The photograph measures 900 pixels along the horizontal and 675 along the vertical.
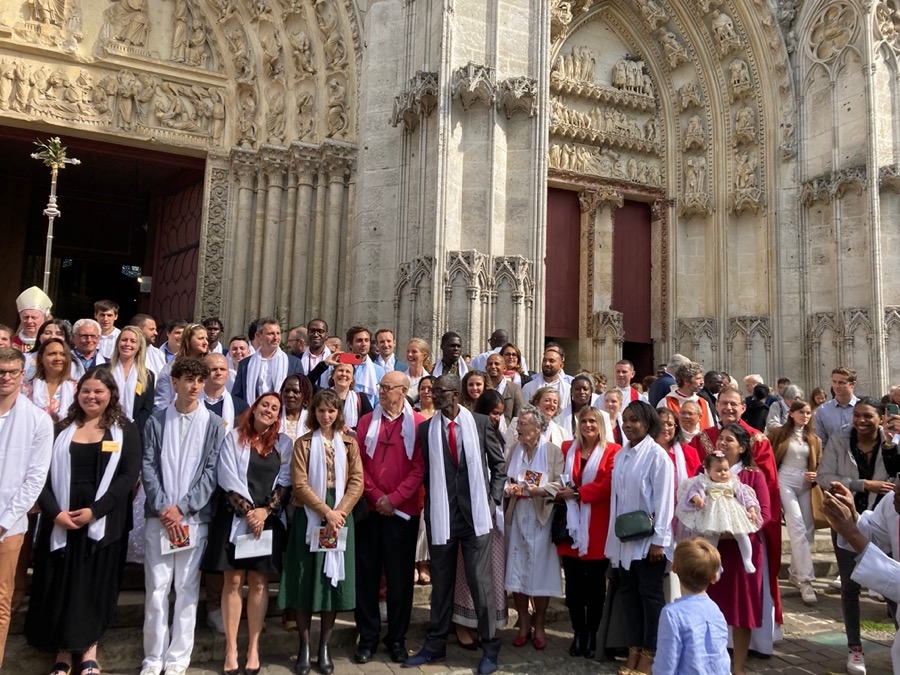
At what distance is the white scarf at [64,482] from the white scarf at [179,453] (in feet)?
1.00

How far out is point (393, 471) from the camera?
4.70 metres

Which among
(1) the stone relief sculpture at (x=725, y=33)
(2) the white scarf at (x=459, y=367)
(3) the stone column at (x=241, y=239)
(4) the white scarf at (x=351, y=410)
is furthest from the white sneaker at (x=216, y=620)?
(1) the stone relief sculpture at (x=725, y=33)

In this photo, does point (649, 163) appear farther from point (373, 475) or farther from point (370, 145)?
point (373, 475)

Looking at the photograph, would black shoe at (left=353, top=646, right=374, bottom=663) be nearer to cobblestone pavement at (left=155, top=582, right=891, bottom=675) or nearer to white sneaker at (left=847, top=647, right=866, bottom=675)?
cobblestone pavement at (left=155, top=582, right=891, bottom=675)

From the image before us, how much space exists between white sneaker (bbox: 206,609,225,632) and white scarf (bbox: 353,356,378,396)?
2.20 metres

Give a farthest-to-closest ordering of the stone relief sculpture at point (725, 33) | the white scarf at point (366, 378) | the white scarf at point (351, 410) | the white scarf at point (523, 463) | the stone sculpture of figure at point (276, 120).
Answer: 1. the stone relief sculpture at point (725, 33)
2. the stone sculpture of figure at point (276, 120)
3. the white scarf at point (366, 378)
4. the white scarf at point (351, 410)
5. the white scarf at point (523, 463)

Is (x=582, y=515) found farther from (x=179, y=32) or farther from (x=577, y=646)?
(x=179, y=32)

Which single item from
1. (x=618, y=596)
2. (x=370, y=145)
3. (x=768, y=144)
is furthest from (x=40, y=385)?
(x=768, y=144)

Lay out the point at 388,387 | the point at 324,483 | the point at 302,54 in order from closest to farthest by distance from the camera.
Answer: the point at 324,483 → the point at 388,387 → the point at 302,54

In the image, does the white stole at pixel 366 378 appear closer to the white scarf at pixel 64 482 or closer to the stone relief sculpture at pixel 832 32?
the white scarf at pixel 64 482

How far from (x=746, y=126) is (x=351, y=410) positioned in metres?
10.5

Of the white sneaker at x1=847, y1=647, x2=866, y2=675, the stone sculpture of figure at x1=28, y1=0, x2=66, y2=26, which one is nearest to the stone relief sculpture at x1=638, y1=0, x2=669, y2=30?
Result: the stone sculpture of figure at x1=28, y1=0, x2=66, y2=26

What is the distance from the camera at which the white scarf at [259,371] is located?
19.6 ft

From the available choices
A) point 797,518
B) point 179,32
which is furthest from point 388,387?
point 179,32
